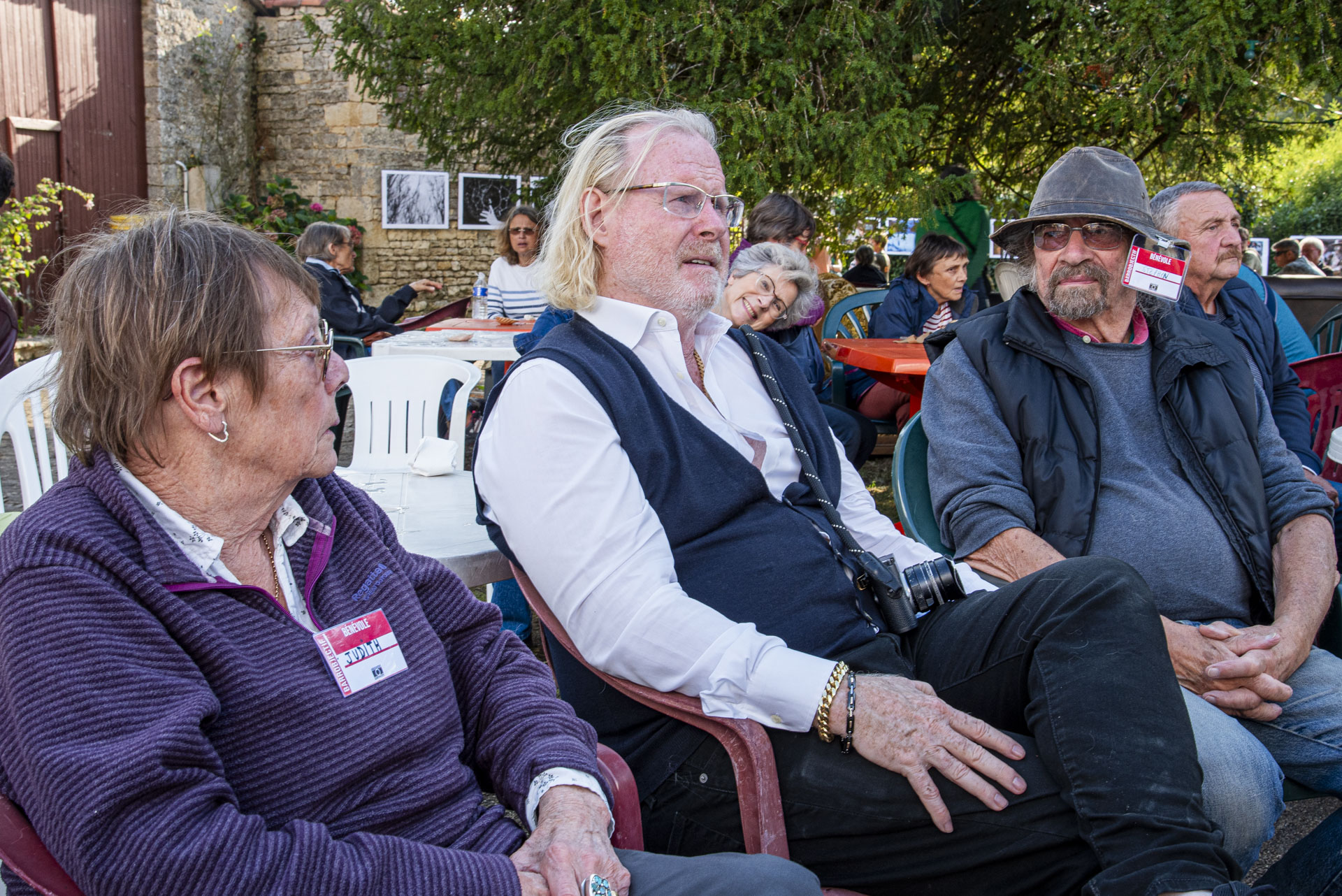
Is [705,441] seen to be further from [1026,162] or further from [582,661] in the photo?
[1026,162]

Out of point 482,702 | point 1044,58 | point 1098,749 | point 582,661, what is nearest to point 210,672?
point 482,702

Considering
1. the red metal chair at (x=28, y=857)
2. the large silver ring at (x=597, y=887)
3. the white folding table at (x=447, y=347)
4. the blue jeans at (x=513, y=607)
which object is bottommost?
the blue jeans at (x=513, y=607)

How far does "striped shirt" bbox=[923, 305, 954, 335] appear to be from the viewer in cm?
529

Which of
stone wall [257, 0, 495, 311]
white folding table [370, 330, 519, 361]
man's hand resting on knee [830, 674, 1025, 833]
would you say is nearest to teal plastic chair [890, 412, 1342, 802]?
man's hand resting on knee [830, 674, 1025, 833]

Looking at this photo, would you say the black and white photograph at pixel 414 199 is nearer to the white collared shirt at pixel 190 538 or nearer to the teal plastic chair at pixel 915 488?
the teal plastic chair at pixel 915 488

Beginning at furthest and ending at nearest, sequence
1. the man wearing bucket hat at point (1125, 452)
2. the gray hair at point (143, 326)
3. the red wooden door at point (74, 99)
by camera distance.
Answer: the red wooden door at point (74, 99) < the man wearing bucket hat at point (1125, 452) < the gray hair at point (143, 326)

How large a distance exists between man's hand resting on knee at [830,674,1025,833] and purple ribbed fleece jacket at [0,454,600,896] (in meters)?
0.43

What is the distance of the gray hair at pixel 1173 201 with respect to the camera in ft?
11.5

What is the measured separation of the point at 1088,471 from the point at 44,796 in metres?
2.02

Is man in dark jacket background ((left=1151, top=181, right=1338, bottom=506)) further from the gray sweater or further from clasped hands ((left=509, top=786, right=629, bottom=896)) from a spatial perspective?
clasped hands ((left=509, top=786, right=629, bottom=896))

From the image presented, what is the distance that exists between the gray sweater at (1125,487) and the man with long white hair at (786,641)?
0.87 ft

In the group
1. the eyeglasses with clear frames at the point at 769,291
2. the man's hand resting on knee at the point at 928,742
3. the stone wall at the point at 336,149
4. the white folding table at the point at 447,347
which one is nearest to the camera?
the man's hand resting on knee at the point at 928,742

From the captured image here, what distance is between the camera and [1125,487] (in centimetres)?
221

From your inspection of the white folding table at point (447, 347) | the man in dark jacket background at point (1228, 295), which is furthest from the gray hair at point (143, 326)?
the white folding table at point (447, 347)
